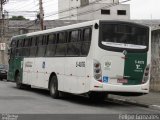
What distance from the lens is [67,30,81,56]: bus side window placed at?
19078 mm

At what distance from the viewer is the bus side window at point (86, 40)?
59.5 feet

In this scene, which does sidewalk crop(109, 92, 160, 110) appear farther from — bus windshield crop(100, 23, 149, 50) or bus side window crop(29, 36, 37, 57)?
bus side window crop(29, 36, 37, 57)

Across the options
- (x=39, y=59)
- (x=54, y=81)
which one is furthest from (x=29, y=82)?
(x=54, y=81)

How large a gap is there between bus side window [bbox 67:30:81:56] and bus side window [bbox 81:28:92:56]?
41 centimetres

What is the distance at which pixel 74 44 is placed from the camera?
63.5ft

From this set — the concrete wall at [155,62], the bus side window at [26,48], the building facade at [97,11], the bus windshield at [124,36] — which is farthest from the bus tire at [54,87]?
the building facade at [97,11]

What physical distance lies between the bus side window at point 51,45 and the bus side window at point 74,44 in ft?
6.05

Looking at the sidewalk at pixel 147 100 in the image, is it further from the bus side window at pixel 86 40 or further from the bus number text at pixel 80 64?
the bus side window at pixel 86 40

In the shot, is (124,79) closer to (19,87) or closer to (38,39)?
(38,39)

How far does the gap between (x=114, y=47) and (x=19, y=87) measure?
37.3ft

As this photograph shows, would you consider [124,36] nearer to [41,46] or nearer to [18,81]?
[41,46]

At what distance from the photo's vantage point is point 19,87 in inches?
1099

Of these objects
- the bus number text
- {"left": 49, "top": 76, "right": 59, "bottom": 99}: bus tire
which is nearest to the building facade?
{"left": 49, "top": 76, "right": 59, "bottom": 99}: bus tire

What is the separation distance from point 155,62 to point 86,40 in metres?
7.29
